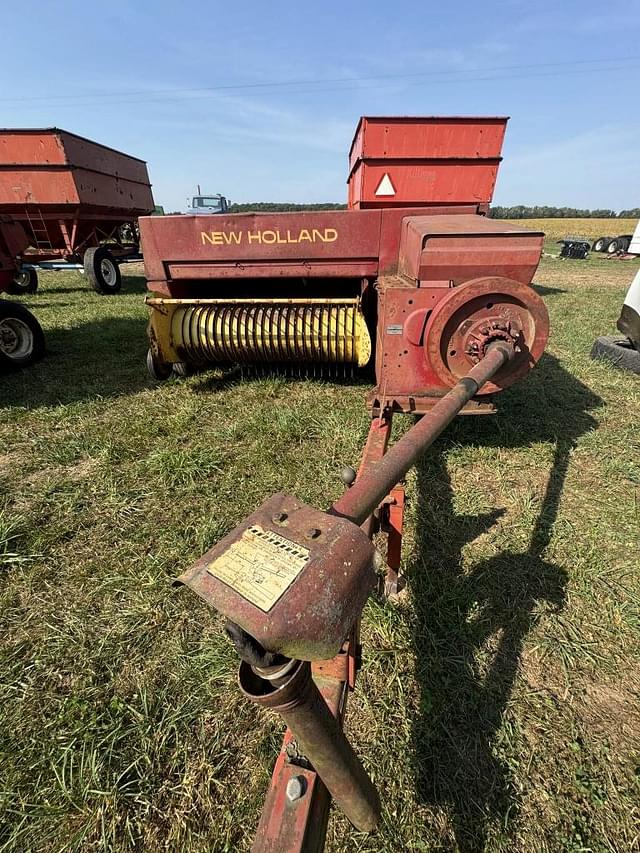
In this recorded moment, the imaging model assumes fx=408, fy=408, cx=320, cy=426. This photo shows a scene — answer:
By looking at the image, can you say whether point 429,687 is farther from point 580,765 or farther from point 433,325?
point 433,325

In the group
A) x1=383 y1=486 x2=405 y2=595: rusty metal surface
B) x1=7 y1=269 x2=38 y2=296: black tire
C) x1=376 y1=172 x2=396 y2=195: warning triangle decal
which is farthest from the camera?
x1=7 y1=269 x2=38 y2=296: black tire

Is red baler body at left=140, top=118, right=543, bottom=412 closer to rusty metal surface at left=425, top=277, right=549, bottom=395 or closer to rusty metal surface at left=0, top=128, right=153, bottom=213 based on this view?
rusty metal surface at left=425, top=277, right=549, bottom=395

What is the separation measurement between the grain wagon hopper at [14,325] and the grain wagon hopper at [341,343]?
1926 millimetres

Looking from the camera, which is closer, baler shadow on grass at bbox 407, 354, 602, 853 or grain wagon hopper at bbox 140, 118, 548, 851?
grain wagon hopper at bbox 140, 118, 548, 851

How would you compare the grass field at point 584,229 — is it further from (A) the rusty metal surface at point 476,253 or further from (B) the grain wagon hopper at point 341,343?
(A) the rusty metal surface at point 476,253

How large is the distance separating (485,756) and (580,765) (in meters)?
0.33

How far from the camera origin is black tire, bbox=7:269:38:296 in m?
9.19

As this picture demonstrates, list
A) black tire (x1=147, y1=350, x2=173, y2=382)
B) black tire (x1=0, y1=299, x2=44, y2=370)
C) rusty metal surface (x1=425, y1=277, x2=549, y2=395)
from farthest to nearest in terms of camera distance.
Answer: black tire (x1=0, y1=299, x2=44, y2=370)
black tire (x1=147, y1=350, x2=173, y2=382)
rusty metal surface (x1=425, y1=277, x2=549, y2=395)

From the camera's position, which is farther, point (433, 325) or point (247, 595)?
point (433, 325)

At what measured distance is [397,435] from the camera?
3408 mm

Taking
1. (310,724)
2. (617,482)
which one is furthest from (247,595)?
(617,482)

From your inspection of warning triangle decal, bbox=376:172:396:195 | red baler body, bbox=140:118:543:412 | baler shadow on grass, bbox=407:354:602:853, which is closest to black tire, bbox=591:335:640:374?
baler shadow on grass, bbox=407:354:602:853

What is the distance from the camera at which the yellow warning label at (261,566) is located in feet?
2.02

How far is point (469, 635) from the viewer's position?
6.31ft
